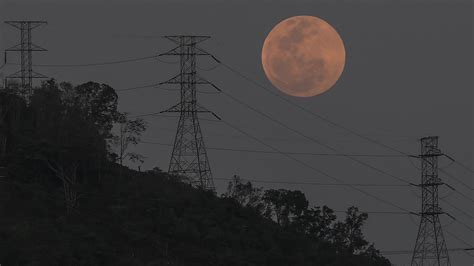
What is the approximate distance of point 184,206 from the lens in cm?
16312

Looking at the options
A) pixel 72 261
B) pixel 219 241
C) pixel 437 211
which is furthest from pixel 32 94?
pixel 437 211

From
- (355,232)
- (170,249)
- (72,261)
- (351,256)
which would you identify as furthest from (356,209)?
(72,261)

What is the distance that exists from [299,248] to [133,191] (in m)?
22.6

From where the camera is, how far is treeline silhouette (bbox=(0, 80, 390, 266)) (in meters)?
141

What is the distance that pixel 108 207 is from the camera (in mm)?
154125

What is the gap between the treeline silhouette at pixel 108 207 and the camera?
140875 millimetres

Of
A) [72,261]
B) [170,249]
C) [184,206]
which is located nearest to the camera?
[72,261]

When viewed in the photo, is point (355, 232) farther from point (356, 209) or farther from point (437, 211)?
point (437, 211)

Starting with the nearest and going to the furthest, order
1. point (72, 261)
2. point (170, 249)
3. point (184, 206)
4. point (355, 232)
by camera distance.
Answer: point (72, 261), point (170, 249), point (184, 206), point (355, 232)

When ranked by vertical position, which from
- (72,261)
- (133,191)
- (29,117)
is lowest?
(72,261)

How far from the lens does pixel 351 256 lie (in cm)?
17125

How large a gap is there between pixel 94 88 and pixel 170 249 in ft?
109

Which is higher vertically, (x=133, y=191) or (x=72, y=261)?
(x=133, y=191)

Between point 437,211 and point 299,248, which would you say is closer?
point 437,211
